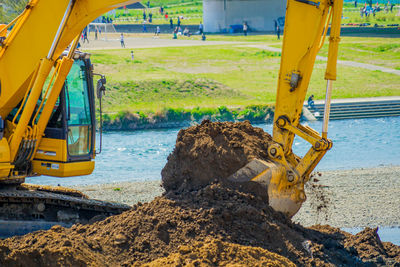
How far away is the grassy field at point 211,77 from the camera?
3105 cm

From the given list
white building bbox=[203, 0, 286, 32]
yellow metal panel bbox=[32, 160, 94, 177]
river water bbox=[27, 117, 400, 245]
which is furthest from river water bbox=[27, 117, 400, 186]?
white building bbox=[203, 0, 286, 32]

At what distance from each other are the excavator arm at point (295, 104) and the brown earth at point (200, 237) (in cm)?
31

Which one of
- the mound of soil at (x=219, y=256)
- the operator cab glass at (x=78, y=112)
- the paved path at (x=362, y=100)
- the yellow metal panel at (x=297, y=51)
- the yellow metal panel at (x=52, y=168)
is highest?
the yellow metal panel at (x=297, y=51)

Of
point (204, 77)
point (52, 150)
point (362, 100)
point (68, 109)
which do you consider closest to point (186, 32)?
point (204, 77)

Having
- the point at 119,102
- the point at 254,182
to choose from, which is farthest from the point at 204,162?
the point at 119,102

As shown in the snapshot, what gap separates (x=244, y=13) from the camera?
5541 centimetres

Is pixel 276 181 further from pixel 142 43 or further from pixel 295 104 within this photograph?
pixel 142 43

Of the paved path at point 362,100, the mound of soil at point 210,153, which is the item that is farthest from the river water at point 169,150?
the mound of soil at point 210,153

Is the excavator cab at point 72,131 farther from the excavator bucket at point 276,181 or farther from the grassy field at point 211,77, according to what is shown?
the grassy field at point 211,77

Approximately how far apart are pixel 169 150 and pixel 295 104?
15302 millimetres

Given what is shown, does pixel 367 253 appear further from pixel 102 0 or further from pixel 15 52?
pixel 15 52

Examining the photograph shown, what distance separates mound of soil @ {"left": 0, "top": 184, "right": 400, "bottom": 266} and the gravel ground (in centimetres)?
329

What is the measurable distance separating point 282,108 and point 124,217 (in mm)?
2907

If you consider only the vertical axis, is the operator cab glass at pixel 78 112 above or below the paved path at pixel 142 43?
above
